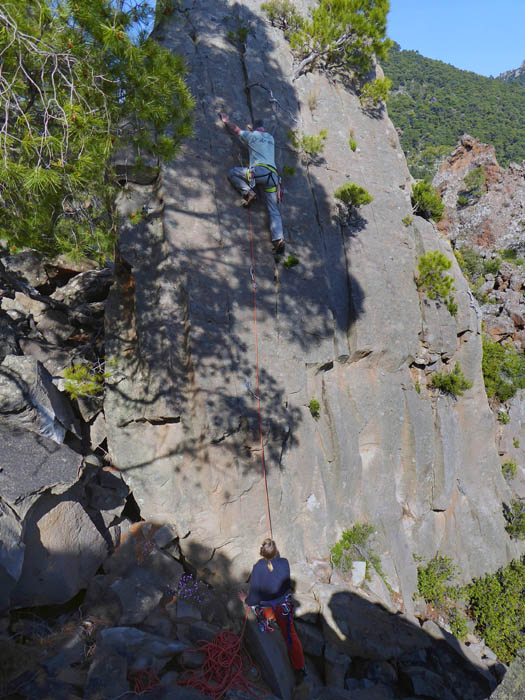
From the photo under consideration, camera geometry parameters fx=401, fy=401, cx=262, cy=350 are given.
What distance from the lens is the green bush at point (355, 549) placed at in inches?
275

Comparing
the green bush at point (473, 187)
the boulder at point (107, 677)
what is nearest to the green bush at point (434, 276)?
the boulder at point (107, 677)

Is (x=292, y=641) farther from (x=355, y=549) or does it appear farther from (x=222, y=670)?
(x=355, y=549)

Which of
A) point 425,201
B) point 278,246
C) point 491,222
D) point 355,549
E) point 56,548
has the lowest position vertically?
point 355,549

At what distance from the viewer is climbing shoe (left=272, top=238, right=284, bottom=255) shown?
7.61m

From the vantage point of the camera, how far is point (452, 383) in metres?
9.70

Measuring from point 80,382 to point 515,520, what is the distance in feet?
36.8

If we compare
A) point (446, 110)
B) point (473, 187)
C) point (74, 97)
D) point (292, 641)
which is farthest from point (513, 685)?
point (446, 110)

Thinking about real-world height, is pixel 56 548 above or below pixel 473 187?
below

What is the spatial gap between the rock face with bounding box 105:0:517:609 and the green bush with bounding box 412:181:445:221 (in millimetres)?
351

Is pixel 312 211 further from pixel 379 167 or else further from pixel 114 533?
pixel 114 533

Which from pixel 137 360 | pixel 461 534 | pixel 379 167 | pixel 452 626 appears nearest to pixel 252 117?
pixel 379 167

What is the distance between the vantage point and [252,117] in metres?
8.91

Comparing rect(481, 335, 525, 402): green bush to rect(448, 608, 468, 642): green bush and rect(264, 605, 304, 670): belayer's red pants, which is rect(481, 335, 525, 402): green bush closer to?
rect(448, 608, 468, 642): green bush

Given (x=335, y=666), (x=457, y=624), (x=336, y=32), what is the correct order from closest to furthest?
(x=335, y=666) → (x=457, y=624) → (x=336, y=32)
